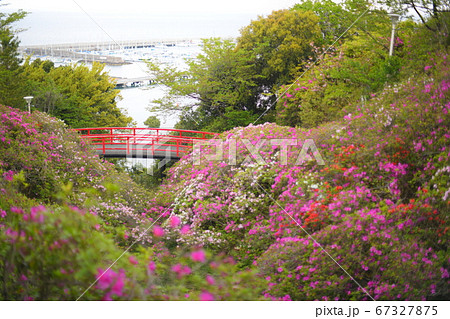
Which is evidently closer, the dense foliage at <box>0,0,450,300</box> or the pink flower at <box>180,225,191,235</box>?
the dense foliage at <box>0,0,450,300</box>

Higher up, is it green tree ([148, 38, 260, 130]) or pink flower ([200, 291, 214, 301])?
green tree ([148, 38, 260, 130])

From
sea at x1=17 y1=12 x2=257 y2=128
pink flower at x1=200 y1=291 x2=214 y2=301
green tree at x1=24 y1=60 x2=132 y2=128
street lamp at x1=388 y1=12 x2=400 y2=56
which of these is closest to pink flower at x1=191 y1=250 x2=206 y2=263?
pink flower at x1=200 y1=291 x2=214 y2=301

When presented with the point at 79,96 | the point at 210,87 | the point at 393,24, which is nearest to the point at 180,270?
the point at 393,24

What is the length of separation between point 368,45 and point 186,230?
11.1ft

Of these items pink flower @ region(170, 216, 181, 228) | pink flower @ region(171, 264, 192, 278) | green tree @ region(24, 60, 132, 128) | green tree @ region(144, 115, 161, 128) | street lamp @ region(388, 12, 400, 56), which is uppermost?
street lamp @ region(388, 12, 400, 56)

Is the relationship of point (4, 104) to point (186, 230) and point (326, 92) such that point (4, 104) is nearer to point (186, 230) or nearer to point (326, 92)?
point (186, 230)

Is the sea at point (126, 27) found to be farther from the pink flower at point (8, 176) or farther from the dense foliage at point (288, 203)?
the pink flower at point (8, 176)

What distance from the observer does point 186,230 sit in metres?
5.71

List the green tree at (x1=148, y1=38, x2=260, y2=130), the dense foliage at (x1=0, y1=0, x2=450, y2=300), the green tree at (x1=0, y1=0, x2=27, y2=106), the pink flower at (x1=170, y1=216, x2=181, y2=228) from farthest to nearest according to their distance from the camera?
the green tree at (x1=148, y1=38, x2=260, y2=130) → the pink flower at (x1=170, y1=216, x2=181, y2=228) → the green tree at (x1=0, y1=0, x2=27, y2=106) → the dense foliage at (x1=0, y1=0, x2=450, y2=300)

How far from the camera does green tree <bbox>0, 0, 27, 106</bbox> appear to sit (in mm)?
5395

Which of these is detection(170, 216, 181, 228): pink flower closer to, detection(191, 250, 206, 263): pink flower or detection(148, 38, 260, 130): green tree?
detection(191, 250, 206, 263): pink flower

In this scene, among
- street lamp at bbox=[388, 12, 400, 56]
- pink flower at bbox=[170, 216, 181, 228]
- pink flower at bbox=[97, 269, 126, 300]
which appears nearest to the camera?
pink flower at bbox=[97, 269, 126, 300]

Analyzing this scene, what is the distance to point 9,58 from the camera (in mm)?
5676
